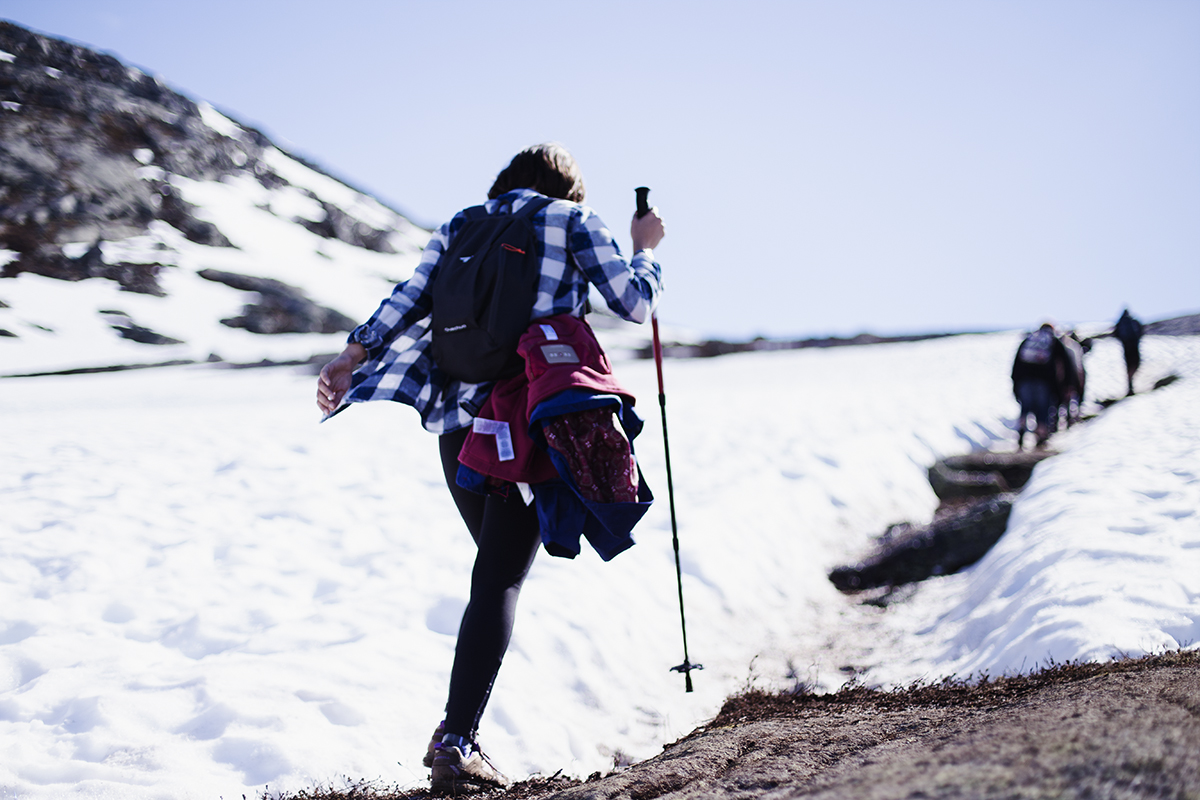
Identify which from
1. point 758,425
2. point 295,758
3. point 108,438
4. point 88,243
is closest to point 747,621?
point 295,758

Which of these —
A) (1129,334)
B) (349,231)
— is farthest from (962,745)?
(349,231)

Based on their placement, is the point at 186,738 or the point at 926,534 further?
the point at 926,534

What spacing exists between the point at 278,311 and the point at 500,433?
39.1 meters

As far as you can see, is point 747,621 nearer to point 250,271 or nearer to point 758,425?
point 758,425

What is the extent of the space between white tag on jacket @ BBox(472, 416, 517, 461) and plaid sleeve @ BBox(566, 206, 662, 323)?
47 cm

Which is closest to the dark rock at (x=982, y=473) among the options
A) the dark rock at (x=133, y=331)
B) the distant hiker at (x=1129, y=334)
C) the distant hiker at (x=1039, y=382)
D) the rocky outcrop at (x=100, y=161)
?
the distant hiker at (x=1039, y=382)

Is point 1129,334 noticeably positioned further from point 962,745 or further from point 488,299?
point 488,299

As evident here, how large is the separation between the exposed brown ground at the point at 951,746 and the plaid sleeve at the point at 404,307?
142cm

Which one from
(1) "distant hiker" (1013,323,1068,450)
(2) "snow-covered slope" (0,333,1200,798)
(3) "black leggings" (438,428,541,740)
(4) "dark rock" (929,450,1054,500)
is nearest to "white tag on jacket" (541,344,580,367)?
(3) "black leggings" (438,428,541,740)

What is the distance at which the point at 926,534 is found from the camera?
18.9ft

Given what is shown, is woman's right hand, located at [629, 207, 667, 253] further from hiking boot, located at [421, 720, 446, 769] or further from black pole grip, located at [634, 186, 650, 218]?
hiking boot, located at [421, 720, 446, 769]

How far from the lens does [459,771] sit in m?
2.06

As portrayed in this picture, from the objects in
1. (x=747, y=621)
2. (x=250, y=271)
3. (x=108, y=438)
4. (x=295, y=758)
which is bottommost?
(x=747, y=621)

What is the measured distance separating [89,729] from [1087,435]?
1008cm
